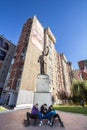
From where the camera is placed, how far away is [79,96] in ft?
88.6

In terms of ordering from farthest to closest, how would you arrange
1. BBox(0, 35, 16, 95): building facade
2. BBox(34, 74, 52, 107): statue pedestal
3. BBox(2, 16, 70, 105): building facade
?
BBox(0, 35, 16, 95): building facade → BBox(2, 16, 70, 105): building facade → BBox(34, 74, 52, 107): statue pedestal

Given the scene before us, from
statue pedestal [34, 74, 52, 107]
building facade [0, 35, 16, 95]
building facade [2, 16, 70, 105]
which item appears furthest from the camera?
building facade [0, 35, 16, 95]

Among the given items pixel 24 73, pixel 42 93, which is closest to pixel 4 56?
pixel 24 73

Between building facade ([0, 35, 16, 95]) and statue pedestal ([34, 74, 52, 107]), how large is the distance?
812 inches

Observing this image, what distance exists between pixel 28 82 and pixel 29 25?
20.0 metres

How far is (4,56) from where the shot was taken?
31891 mm

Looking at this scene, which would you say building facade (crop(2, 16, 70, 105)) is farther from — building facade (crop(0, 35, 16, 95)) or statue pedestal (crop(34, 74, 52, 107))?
statue pedestal (crop(34, 74, 52, 107))

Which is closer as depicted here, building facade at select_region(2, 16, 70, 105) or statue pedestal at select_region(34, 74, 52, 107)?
statue pedestal at select_region(34, 74, 52, 107)

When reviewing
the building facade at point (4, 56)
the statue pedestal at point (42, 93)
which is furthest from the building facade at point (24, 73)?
the statue pedestal at point (42, 93)

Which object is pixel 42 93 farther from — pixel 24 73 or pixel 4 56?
pixel 4 56

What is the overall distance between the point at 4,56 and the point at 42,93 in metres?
25.7

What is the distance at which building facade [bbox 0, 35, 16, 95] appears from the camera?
29.3 m

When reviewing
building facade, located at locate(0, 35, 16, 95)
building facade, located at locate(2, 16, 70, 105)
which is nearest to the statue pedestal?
building facade, located at locate(2, 16, 70, 105)

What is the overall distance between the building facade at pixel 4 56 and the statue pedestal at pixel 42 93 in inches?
812
